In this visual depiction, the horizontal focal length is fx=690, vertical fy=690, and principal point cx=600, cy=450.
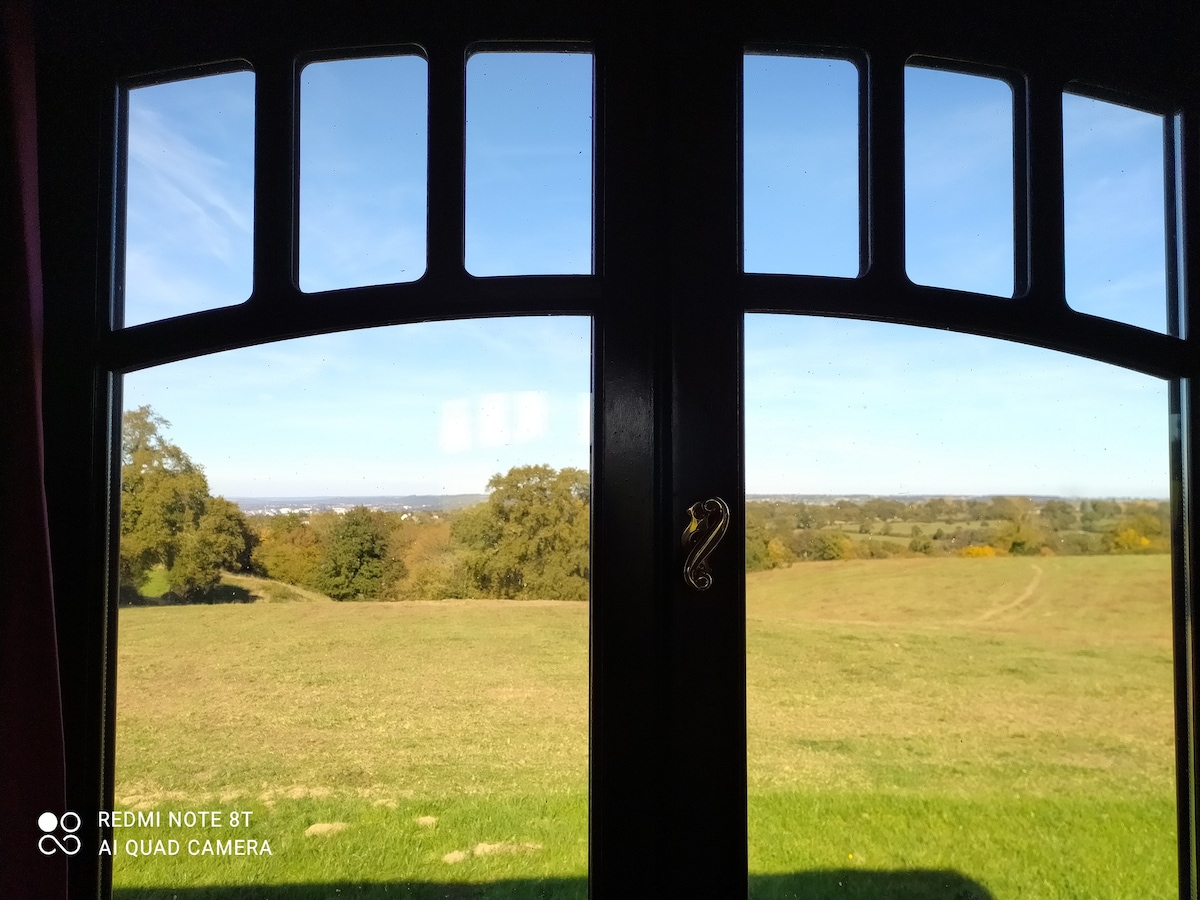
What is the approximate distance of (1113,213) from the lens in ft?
3.95

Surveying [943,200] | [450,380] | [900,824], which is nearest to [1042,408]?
[943,200]

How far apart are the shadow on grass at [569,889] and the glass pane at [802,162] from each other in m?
1.01

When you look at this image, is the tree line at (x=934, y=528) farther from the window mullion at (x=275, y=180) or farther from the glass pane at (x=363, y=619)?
the window mullion at (x=275, y=180)

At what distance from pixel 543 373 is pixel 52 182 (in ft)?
2.91

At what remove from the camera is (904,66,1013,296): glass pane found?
1.18 m


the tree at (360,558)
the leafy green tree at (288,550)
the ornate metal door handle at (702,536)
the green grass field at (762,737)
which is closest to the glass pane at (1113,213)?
the green grass field at (762,737)

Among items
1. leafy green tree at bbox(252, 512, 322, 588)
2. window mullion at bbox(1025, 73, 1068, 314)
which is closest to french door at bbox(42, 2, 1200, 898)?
window mullion at bbox(1025, 73, 1068, 314)

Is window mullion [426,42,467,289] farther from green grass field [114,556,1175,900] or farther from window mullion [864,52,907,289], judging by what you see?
window mullion [864,52,907,289]

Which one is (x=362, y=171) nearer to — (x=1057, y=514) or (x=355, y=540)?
(x=355, y=540)

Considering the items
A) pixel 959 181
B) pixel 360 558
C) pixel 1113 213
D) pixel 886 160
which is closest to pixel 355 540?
pixel 360 558

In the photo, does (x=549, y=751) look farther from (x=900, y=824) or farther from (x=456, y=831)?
(x=900, y=824)

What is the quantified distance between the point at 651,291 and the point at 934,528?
623 millimetres

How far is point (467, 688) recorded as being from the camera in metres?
1.17

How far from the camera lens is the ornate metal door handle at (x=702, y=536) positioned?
1078 millimetres
